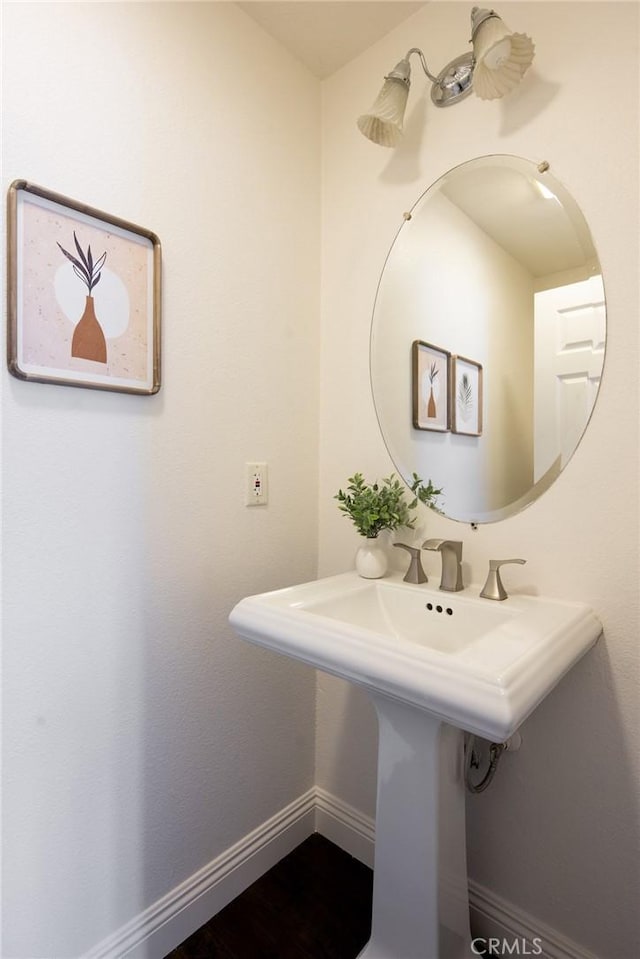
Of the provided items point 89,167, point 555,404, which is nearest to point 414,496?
point 555,404

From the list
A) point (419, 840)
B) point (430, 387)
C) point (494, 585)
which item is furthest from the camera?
point (430, 387)

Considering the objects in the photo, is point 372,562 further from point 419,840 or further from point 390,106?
point 390,106

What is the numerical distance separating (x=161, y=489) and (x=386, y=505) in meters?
0.58

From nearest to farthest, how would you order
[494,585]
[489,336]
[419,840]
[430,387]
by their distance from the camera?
[419,840] < [494,585] < [489,336] < [430,387]

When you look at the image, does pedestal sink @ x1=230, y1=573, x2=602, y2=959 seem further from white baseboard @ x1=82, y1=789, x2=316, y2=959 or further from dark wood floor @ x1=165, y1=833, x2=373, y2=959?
white baseboard @ x1=82, y1=789, x2=316, y2=959

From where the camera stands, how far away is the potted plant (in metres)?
1.29

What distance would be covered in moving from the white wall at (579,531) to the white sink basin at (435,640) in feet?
0.37

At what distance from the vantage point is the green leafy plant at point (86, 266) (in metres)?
0.99

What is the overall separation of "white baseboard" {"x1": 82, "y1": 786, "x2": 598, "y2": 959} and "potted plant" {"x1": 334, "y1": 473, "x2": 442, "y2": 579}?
31.0 inches

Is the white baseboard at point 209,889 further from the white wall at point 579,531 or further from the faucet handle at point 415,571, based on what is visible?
the faucet handle at point 415,571

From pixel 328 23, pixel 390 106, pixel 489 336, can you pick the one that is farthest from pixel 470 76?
pixel 489 336

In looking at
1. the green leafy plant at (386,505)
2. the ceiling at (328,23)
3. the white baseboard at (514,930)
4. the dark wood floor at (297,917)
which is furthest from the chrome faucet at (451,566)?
the ceiling at (328,23)

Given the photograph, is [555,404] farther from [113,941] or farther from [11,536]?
[113,941]

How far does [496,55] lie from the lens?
3.31ft
